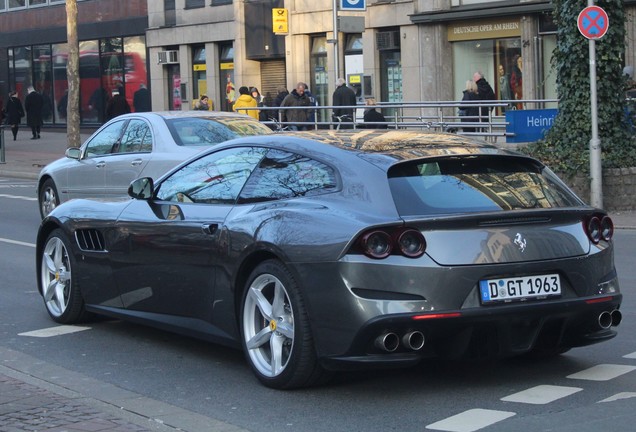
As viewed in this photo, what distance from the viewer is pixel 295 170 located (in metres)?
7.36

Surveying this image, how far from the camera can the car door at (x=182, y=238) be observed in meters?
7.60

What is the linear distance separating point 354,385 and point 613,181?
39.0 ft

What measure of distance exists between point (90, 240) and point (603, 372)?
387cm

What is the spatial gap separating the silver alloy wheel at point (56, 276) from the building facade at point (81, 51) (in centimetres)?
3470

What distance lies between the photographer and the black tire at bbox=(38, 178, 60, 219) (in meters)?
16.5

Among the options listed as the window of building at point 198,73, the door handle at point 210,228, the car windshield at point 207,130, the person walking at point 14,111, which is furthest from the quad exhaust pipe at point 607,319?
the person walking at point 14,111

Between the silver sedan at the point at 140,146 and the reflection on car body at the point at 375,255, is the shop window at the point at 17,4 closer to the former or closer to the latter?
the silver sedan at the point at 140,146

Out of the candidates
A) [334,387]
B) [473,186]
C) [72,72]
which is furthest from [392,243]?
[72,72]

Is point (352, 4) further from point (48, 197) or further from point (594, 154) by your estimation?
point (48, 197)

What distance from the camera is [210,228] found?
7.55m

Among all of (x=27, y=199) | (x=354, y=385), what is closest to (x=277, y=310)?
(x=354, y=385)

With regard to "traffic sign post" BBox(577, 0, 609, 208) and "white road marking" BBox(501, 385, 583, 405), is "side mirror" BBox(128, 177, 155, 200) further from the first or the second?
"traffic sign post" BBox(577, 0, 609, 208)

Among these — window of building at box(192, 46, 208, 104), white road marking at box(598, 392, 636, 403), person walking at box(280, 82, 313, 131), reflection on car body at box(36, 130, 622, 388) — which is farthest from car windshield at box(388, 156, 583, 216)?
window of building at box(192, 46, 208, 104)

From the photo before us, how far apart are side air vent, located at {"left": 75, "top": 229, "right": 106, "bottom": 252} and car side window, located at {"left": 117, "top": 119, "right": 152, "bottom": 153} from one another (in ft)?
17.7
